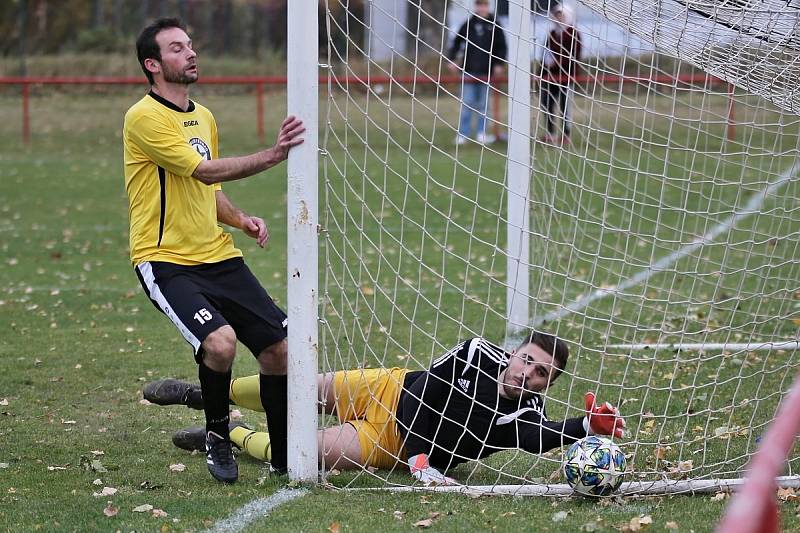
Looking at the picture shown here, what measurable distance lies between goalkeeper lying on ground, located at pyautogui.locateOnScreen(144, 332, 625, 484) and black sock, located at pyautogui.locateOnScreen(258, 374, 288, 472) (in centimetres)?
18

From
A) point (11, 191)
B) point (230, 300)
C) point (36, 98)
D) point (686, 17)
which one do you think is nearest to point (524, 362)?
point (230, 300)

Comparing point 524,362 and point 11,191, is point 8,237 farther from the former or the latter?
point 524,362

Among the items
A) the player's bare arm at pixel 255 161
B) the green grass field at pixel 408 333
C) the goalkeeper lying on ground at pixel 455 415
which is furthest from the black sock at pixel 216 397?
the player's bare arm at pixel 255 161

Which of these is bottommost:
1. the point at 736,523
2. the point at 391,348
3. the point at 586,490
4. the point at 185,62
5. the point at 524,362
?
the point at 391,348

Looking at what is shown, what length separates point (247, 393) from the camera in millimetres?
5598

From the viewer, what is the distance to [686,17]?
519cm

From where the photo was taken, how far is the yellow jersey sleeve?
16.1 feet

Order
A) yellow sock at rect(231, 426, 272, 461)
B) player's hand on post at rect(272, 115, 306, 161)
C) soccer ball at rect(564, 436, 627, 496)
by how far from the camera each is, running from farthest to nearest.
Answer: yellow sock at rect(231, 426, 272, 461), player's hand on post at rect(272, 115, 306, 161), soccer ball at rect(564, 436, 627, 496)

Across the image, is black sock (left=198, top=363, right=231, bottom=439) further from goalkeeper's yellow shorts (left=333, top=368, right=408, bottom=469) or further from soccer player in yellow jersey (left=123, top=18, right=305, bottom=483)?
goalkeeper's yellow shorts (left=333, top=368, right=408, bottom=469)

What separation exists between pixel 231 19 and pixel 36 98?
7700 mm

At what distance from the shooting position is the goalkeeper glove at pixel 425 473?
16.3 feet

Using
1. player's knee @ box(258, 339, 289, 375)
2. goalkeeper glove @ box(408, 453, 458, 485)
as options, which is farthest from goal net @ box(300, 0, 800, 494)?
player's knee @ box(258, 339, 289, 375)

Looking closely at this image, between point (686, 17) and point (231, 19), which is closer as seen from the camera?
point (686, 17)

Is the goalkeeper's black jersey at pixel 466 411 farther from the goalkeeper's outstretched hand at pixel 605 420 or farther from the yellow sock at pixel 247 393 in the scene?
the yellow sock at pixel 247 393
